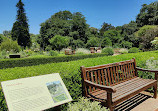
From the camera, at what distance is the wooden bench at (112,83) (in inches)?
87.8

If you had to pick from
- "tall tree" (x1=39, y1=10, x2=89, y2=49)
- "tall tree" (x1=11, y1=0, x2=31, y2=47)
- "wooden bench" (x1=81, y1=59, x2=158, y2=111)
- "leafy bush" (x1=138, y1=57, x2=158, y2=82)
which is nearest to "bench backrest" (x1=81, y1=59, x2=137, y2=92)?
"wooden bench" (x1=81, y1=59, x2=158, y2=111)

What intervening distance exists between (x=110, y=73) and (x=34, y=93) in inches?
89.3

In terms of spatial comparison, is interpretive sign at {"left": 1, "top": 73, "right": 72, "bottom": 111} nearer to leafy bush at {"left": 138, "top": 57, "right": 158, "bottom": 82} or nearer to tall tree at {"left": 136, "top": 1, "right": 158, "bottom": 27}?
leafy bush at {"left": 138, "top": 57, "right": 158, "bottom": 82}

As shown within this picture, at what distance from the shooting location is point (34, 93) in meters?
1.68

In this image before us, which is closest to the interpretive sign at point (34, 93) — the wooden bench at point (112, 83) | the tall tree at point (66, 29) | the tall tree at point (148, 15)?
the wooden bench at point (112, 83)

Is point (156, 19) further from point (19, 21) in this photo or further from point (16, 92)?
point (19, 21)

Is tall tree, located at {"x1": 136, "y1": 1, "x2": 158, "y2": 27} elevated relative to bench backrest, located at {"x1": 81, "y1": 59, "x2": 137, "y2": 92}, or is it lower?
elevated

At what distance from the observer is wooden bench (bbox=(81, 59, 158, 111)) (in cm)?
223

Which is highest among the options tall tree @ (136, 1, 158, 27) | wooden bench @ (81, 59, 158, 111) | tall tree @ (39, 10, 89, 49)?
tall tree @ (136, 1, 158, 27)

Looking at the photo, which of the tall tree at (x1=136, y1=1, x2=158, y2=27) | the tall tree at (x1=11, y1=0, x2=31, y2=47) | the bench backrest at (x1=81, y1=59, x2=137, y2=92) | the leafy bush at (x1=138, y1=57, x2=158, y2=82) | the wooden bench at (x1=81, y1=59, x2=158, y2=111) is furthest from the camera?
the tall tree at (x1=11, y1=0, x2=31, y2=47)

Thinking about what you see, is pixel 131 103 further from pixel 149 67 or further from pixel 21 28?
pixel 21 28

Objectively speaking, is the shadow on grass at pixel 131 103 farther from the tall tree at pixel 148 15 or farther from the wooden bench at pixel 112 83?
the tall tree at pixel 148 15

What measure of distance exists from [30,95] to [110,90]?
129cm

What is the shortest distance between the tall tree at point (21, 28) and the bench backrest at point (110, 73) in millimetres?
42471
